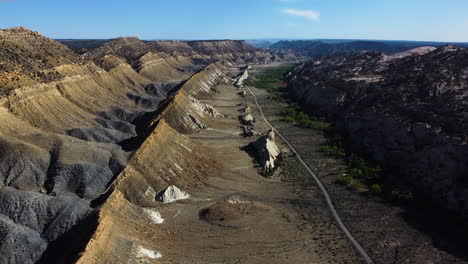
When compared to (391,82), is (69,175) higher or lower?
lower

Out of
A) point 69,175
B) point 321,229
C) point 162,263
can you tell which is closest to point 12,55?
point 69,175

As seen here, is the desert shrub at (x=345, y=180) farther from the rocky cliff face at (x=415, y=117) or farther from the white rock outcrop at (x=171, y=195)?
the white rock outcrop at (x=171, y=195)

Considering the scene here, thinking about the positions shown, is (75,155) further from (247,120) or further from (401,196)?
(247,120)

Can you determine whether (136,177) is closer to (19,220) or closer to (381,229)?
(19,220)

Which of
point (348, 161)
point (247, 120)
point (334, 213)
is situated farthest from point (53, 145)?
point (247, 120)

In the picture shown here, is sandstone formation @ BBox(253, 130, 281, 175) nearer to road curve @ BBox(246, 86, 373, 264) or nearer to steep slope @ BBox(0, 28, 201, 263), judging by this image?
road curve @ BBox(246, 86, 373, 264)

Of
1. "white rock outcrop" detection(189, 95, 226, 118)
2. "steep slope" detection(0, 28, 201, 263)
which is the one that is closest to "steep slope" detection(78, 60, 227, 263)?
"steep slope" detection(0, 28, 201, 263)

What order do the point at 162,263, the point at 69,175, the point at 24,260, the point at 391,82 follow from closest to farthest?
the point at 24,260 < the point at 162,263 < the point at 69,175 < the point at 391,82

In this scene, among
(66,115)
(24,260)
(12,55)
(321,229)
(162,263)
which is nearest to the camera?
(24,260)
